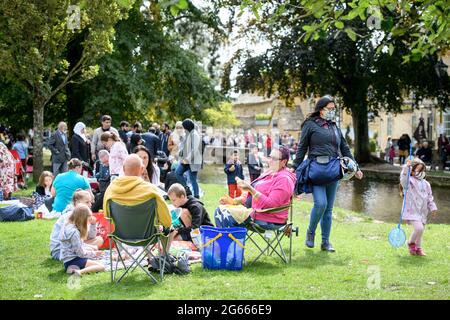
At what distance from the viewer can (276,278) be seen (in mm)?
7086

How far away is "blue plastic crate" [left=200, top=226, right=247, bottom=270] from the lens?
741 centimetres

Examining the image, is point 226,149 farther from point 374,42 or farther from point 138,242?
point 138,242

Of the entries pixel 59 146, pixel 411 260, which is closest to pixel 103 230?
pixel 411 260

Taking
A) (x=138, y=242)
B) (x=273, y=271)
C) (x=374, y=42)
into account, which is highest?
(x=374, y=42)

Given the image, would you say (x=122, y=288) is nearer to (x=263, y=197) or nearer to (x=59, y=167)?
(x=263, y=197)

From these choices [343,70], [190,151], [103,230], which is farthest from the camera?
[343,70]

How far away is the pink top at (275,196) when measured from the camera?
8008 millimetres

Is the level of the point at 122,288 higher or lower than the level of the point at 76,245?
lower

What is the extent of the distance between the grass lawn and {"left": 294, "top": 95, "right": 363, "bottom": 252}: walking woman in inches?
19.7

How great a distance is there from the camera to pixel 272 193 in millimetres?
8039

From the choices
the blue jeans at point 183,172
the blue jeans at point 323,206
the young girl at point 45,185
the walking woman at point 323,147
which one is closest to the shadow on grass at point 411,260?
the walking woman at point 323,147

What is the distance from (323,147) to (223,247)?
7.11ft
